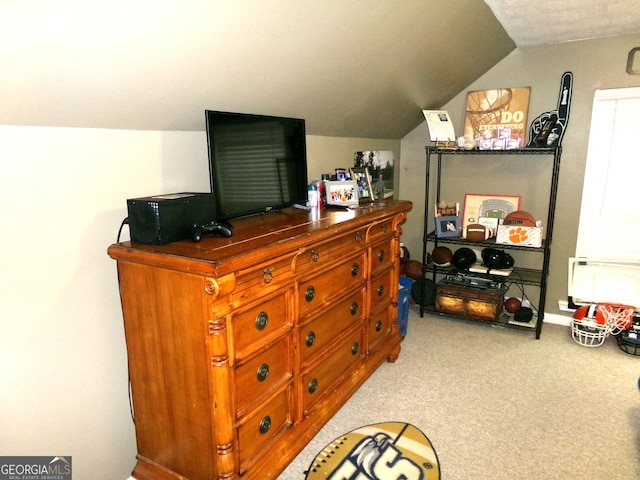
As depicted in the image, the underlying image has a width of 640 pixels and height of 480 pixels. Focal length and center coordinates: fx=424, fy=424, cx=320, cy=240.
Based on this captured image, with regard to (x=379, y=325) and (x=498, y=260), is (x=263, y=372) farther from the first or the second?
(x=498, y=260)

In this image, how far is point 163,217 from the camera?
1.48 m

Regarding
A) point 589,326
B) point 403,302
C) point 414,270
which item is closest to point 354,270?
point 403,302

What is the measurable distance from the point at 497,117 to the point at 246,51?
2560mm

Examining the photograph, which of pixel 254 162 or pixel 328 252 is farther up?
pixel 254 162

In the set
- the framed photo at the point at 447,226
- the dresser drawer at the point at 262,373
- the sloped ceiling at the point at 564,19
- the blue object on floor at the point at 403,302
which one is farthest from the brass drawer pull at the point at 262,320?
the framed photo at the point at 447,226

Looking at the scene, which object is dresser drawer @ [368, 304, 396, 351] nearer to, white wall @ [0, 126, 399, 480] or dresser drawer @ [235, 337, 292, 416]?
dresser drawer @ [235, 337, 292, 416]

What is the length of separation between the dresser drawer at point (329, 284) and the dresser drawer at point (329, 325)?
7 centimetres

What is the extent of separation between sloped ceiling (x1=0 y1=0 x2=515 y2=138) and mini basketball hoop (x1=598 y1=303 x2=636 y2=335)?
7.07 ft

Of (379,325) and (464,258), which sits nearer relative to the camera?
(379,325)

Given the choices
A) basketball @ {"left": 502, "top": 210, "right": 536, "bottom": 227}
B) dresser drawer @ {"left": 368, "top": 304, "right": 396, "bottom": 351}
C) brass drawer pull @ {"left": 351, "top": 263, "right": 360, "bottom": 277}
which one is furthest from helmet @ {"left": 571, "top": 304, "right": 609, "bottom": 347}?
brass drawer pull @ {"left": 351, "top": 263, "right": 360, "bottom": 277}

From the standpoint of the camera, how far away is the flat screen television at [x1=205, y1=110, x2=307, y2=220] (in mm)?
1774

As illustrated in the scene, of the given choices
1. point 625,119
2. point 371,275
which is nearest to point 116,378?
point 371,275

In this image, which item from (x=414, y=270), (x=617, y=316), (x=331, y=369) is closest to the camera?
(x=331, y=369)

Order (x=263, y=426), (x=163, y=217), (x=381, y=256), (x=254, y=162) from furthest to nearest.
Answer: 1. (x=381, y=256)
2. (x=254, y=162)
3. (x=263, y=426)
4. (x=163, y=217)
